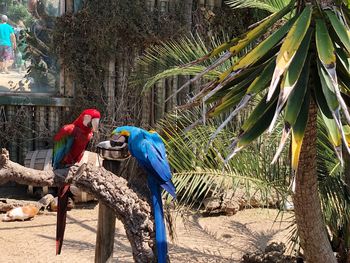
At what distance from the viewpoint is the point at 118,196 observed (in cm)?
234

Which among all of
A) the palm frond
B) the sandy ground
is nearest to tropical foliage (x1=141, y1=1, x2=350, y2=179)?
the palm frond

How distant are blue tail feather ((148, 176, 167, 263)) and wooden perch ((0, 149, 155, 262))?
4 cm

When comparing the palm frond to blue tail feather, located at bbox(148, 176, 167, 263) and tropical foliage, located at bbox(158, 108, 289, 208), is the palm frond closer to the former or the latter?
tropical foliage, located at bbox(158, 108, 289, 208)

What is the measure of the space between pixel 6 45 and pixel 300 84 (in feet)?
15.8

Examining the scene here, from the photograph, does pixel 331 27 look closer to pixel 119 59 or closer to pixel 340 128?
pixel 340 128

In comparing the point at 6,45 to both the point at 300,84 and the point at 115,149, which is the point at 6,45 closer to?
the point at 115,149

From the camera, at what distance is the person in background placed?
591 cm

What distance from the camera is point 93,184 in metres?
2.32

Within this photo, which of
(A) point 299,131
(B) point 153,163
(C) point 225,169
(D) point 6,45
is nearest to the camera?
(A) point 299,131

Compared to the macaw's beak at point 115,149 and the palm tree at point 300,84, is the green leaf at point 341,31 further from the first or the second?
the macaw's beak at point 115,149

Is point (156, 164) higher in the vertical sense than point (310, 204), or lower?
higher

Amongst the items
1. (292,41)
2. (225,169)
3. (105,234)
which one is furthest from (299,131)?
(225,169)

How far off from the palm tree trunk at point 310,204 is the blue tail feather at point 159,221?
588 mm

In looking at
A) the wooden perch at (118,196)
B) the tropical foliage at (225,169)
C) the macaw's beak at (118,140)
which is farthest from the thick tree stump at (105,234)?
the tropical foliage at (225,169)
